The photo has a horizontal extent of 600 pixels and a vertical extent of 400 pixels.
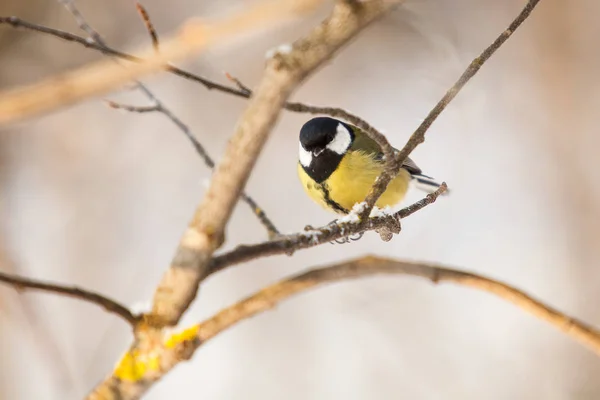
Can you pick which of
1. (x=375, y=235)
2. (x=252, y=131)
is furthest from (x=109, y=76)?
(x=375, y=235)

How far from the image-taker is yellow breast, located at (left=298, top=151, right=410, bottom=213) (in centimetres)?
79

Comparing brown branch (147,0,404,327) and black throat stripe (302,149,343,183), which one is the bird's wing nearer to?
black throat stripe (302,149,343,183)

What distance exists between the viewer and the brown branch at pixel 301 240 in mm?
335

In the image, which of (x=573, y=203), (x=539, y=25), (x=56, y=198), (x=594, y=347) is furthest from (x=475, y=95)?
(x=56, y=198)

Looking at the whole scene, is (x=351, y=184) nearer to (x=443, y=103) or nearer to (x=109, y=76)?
(x=443, y=103)

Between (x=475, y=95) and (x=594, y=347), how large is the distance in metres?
0.89

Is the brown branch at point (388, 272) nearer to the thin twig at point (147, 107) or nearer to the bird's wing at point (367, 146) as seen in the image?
the thin twig at point (147, 107)

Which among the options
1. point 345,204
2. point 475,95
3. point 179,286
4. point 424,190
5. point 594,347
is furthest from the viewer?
point 475,95

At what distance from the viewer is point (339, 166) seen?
815 millimetres

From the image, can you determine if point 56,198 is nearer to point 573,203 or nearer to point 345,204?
point 345,204

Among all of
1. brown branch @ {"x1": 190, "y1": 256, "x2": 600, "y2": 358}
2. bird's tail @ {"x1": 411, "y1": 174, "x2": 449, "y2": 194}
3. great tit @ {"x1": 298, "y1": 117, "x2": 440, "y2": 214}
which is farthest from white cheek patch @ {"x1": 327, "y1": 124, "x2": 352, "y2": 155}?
brown branch @ {"x1": 190, "y1": 256, "x2": 600, "y2": 358}

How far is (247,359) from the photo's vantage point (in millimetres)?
1378

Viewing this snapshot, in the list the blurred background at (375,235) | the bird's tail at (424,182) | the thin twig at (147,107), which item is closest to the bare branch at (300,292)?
the thin twig at (147,107)

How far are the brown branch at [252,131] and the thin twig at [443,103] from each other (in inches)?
6.0
